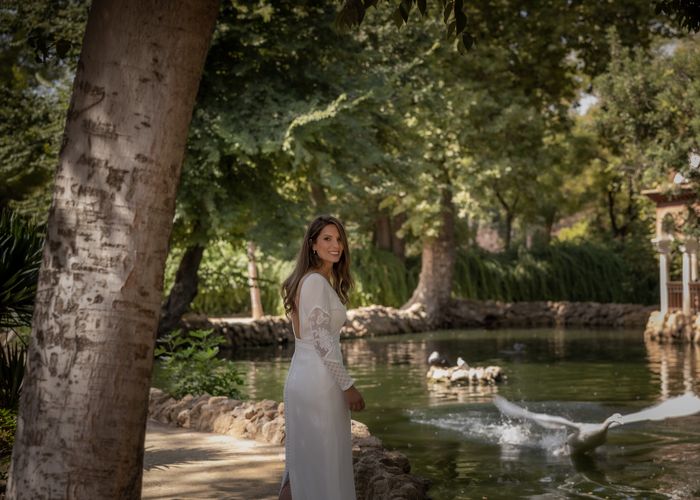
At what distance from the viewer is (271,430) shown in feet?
29.6

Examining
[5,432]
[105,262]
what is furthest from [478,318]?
[105,262]

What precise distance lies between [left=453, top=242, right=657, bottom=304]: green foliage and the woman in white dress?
1190 inches

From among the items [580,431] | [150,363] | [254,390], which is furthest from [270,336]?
[150,363]

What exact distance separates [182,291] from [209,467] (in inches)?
560

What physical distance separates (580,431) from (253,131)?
10.9 meters

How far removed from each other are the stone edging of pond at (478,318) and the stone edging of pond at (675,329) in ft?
19.6

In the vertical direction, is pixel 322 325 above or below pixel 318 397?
above

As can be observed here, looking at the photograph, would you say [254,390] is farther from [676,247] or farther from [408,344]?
[676,247]

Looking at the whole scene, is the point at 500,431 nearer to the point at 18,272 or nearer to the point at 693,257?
the point at 18,272

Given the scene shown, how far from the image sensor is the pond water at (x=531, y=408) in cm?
891

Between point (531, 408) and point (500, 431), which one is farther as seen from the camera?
point (531, 408)

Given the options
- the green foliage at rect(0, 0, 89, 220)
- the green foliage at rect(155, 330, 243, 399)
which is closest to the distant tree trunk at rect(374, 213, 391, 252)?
the green foliage at rect(0, 0, 89, 220)

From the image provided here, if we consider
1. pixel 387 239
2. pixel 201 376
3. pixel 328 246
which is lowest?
pixel 201 376

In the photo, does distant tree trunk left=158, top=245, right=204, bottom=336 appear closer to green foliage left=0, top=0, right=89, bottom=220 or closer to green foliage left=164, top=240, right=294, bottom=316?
green foliage left=0, top=0, right=89, bottom=220
